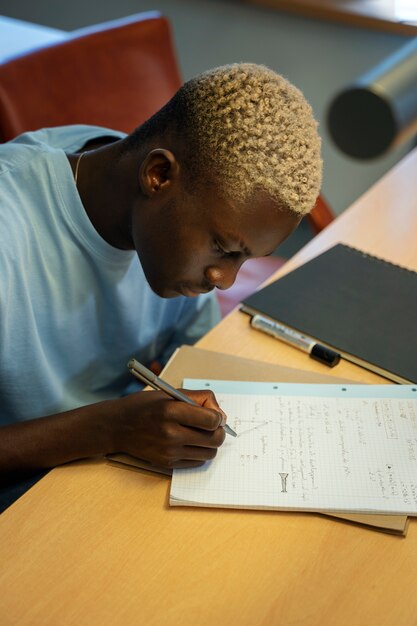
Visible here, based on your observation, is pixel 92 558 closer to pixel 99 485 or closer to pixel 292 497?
pixel 99 485

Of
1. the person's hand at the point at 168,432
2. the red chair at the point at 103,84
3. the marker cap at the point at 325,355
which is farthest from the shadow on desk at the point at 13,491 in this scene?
the red chair at the point at 103,84

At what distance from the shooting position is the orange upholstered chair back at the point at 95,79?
1.45 m

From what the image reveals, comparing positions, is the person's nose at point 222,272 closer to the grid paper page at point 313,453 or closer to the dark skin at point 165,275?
the dark skin at point 165,275

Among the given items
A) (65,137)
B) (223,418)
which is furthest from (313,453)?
(65,137)

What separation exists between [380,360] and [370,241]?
0.39m

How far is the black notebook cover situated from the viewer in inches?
39.7

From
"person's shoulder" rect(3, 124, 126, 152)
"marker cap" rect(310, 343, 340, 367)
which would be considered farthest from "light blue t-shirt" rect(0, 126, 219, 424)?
"marker cap" rect(310, 343, 340, 367)

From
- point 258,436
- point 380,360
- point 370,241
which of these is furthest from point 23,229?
point 370,241

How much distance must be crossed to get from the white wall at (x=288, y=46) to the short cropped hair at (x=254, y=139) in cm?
151

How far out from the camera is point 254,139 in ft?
2.67

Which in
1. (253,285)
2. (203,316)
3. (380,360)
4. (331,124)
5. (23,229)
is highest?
(331,124)

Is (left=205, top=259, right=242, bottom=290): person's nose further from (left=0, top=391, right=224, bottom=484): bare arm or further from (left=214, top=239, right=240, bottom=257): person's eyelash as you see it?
(left=0, top=391, right=224, bottom=484): bare arm

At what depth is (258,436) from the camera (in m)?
0.86

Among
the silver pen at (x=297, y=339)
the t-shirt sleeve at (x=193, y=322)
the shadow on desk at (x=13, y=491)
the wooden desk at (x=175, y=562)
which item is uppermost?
the wooden desk at (x=175, y=562)
